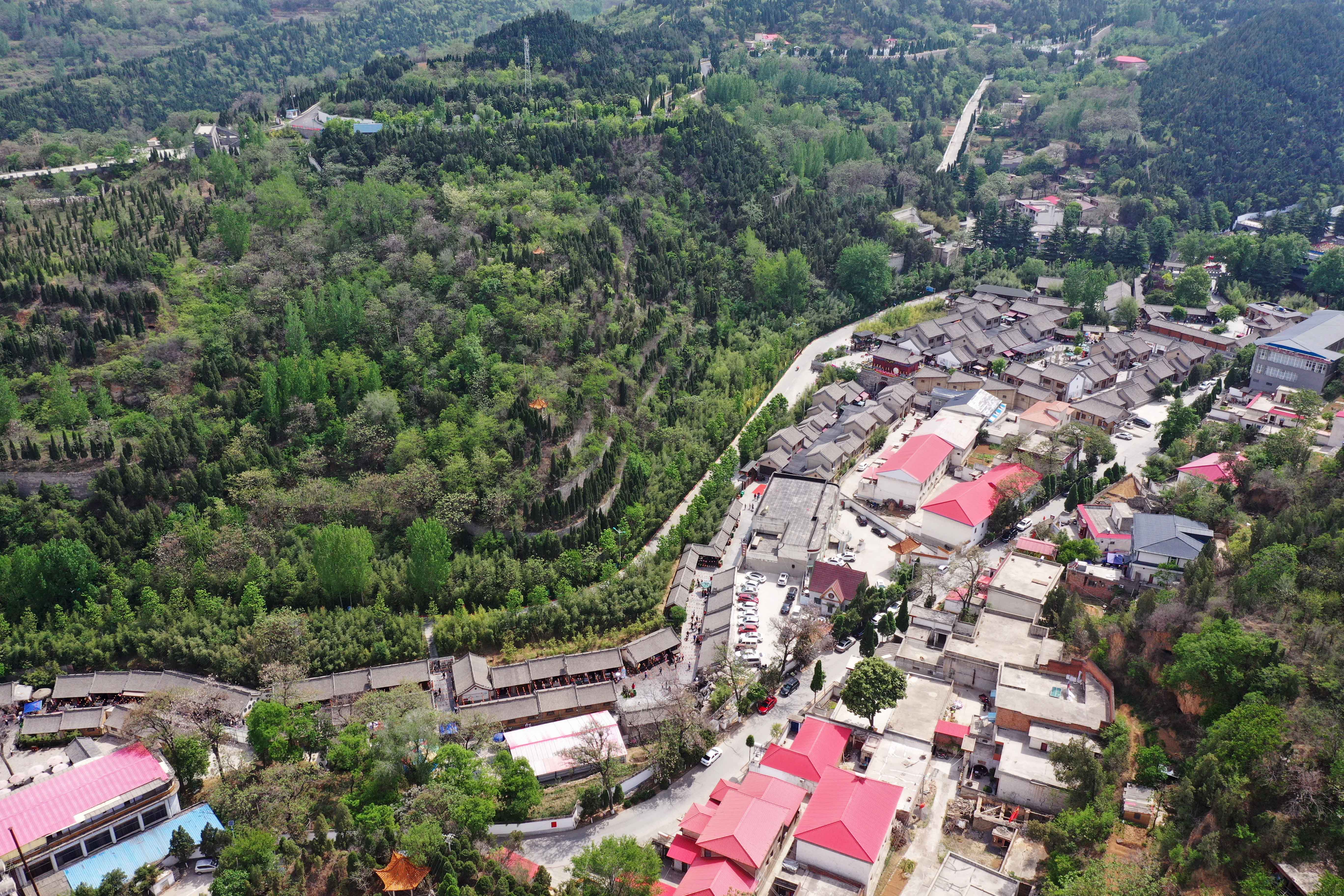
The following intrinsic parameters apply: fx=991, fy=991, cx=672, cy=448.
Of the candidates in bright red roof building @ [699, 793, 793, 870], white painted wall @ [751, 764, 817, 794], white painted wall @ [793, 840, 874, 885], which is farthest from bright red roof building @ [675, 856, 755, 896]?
white painted wall @ [751, 764, 817, 794]

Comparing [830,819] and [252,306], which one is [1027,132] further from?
[830,819]

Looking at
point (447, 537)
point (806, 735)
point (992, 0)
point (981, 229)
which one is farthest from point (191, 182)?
point (992, 0)

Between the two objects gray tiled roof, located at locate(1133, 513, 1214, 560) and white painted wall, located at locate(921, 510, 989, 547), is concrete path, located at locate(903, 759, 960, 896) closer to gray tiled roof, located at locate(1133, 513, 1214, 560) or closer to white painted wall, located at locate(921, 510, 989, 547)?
gray tiled roof, located at locate(1133, 513, 1214, 560)

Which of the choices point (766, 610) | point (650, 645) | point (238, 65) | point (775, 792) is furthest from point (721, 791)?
point (238, 65)

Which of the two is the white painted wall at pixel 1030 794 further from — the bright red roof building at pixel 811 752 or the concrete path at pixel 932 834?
the bright red roof building at pixel 811 752

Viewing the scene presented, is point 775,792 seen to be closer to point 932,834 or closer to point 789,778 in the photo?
point 789,778
